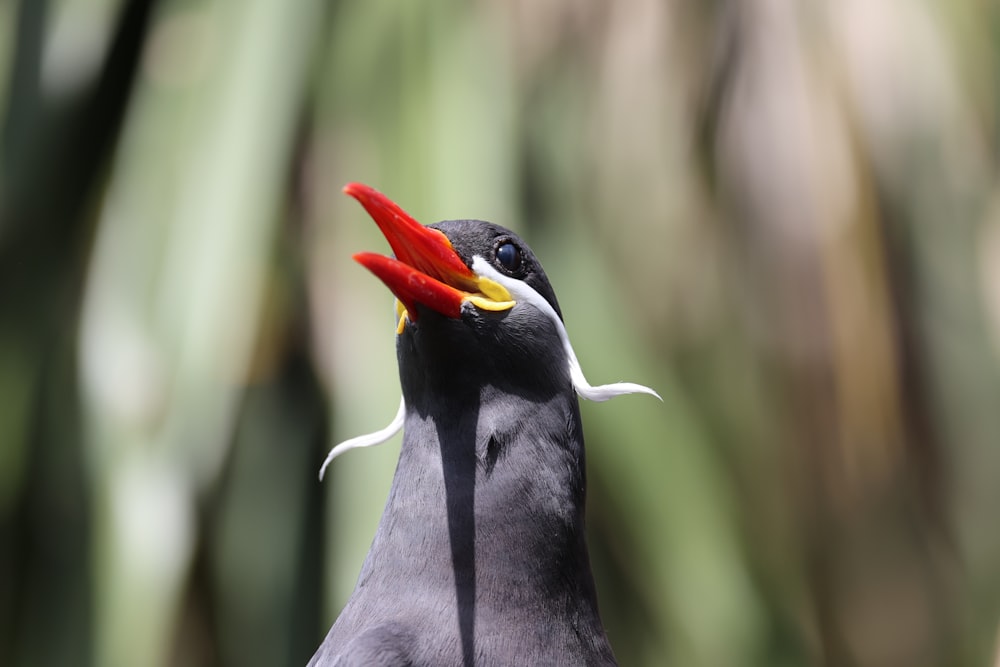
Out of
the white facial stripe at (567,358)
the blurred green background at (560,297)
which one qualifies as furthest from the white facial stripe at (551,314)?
the blurred green background at (560,297)

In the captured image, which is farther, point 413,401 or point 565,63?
point 565,63

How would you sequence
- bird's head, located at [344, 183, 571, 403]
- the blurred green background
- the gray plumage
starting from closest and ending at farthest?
the gray plumage
bird's head, located at [344, 183, 571, 403]
the blurred green background

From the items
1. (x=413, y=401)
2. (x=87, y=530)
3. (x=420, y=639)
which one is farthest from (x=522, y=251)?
(x=87, y=530)

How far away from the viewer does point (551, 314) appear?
135 centimetres

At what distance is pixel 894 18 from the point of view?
8.82 feet

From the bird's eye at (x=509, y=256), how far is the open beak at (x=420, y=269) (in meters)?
0.04

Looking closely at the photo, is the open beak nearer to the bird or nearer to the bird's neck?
the bird

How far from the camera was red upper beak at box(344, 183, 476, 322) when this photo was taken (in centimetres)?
112

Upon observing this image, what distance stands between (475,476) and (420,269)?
247 millimetres

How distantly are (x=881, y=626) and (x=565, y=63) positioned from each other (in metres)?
1.58

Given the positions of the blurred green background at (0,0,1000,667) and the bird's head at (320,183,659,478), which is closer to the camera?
the bird's head at (320,183,659,478)

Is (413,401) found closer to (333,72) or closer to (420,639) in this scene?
(420,639)

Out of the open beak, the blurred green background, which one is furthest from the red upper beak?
the blurred green background

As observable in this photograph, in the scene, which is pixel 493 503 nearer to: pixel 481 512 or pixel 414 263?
pixel 481 512
